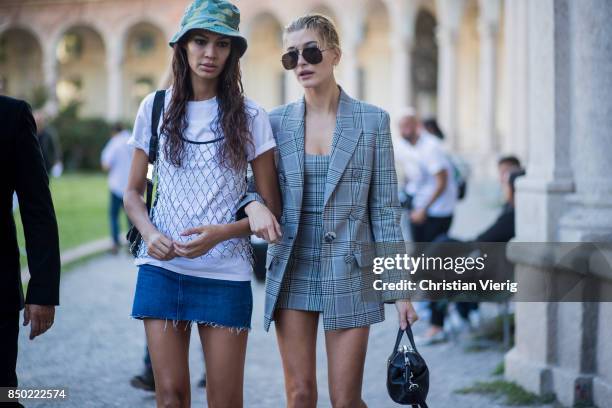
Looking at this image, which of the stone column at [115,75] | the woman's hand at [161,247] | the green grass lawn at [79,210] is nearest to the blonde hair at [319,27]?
the woman's hand at [161,247]

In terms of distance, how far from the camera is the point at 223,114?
3.08 m

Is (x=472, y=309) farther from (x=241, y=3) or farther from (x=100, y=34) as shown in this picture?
(x=100, y=34)

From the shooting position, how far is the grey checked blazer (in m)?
3.21

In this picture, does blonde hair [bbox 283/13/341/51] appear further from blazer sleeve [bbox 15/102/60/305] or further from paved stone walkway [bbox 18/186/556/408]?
paved stone walkway [bbox 18/186/556/408]

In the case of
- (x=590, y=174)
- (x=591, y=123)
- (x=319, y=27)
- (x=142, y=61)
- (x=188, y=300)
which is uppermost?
(x=142, y=61)

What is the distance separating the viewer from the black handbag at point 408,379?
3.04m

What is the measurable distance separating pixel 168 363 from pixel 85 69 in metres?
40.8

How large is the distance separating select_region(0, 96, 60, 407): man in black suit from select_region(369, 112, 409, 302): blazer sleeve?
4.00 feet

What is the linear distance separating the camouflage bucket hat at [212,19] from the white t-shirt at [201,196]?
0.88 feet

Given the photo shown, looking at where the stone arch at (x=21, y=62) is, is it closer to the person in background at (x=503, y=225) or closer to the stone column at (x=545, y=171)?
the person in background at (x=503, y=225)

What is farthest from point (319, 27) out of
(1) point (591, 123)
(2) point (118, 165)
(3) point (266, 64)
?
(3) point (266, 64)

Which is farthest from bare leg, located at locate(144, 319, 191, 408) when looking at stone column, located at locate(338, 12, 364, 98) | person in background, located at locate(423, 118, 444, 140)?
stone column, located at locate(338, 12, 364, 98)

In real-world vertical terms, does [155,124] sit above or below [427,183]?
above

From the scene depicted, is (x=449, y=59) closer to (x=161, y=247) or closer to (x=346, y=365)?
(x=346, y=365)
